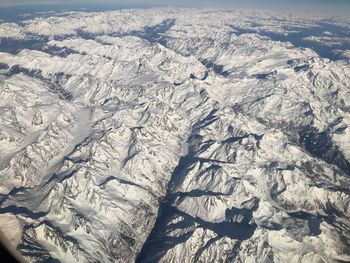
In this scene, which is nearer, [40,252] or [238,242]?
[40,252]

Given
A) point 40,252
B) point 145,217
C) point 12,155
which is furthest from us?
point 12,155

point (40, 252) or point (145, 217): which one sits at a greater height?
point (40, 252)

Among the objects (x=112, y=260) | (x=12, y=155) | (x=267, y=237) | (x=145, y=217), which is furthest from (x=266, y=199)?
(x=12, y=155)

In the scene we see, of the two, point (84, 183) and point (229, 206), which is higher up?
point (84, 183)

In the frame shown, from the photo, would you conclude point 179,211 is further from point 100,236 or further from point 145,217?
point 100,236

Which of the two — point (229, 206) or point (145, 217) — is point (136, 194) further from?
point (229, 206)

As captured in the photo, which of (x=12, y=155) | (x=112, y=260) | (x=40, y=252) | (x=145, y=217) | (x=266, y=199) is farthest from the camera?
(x=12, y=155)

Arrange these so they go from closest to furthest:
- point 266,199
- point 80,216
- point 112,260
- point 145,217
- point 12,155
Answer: point 112,260, point 80,216, point 145,217, point 266,199, point 12,155

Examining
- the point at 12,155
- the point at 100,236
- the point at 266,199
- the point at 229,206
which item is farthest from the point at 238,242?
the point at 12,155

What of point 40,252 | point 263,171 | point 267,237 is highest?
point 40,252
